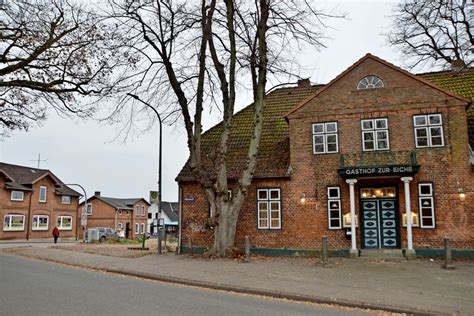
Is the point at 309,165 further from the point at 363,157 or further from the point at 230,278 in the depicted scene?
the point at 230,278

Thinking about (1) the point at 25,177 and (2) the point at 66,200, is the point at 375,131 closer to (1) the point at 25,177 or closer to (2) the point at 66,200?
(1) the point at 25,177

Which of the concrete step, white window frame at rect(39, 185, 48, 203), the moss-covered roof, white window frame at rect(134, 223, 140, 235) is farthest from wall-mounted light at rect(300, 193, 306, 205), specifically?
white window frame at rect(134, 223, 140, 235)

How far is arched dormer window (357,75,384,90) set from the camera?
20172 millimetres

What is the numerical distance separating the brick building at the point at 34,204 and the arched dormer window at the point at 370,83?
37873mm

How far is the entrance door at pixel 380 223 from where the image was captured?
19328 millimetres

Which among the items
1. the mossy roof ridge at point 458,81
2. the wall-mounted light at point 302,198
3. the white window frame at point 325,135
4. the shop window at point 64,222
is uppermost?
the mossy roof ridge at point 458,81

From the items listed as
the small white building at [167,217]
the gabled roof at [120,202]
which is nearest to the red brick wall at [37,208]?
the gabled roof at [120,202]

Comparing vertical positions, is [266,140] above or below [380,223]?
above

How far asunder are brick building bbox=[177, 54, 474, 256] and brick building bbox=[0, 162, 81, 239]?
31126 millimetres

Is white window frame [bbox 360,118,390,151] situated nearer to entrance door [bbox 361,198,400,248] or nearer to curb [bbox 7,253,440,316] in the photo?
entrance door [bbox 361,198,400,248]

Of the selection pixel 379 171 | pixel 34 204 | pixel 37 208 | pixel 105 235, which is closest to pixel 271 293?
pixel 379 171

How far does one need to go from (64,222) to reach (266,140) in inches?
1553

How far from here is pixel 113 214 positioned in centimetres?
6650

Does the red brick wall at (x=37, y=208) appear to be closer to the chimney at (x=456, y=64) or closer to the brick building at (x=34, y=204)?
the brick building at (x=34, y=204)
